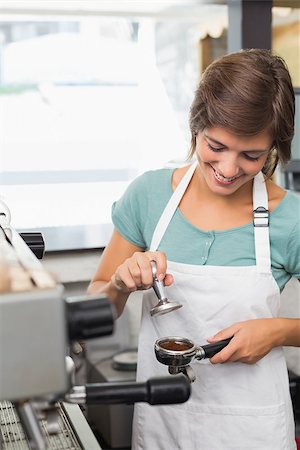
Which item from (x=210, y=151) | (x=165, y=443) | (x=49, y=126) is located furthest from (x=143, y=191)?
(x=49, y=126)

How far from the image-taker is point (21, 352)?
21.7 inches

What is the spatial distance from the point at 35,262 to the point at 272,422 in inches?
34.9

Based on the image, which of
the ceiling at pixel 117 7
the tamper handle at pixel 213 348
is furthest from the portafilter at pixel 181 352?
the ceiling at pixel 117 7

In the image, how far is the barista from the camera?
4.27 feet

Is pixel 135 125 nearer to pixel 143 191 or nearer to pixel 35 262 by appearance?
pixel 143 191

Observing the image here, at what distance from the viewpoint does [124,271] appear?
1195 millimetres

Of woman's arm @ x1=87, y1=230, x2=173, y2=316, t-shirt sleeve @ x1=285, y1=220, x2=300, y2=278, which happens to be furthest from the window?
t-shirt sleeve @ x1=285, y1=220, x2=300, y2=278

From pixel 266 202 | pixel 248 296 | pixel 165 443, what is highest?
pixel 266 202

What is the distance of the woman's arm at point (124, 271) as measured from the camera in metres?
1.17

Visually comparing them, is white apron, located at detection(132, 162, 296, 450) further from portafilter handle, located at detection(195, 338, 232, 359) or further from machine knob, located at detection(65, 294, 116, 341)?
machine knob, located at detection(65, 294, 116, 341)

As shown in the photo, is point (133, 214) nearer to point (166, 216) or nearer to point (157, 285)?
point (166, 216)

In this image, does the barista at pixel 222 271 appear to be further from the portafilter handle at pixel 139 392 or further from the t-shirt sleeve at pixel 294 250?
the portafilter handle at pixel 139 392

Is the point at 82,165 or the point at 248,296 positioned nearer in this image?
the point at 248,296

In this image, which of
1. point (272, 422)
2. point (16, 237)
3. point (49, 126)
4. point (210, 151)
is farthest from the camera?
point (49, 126)
